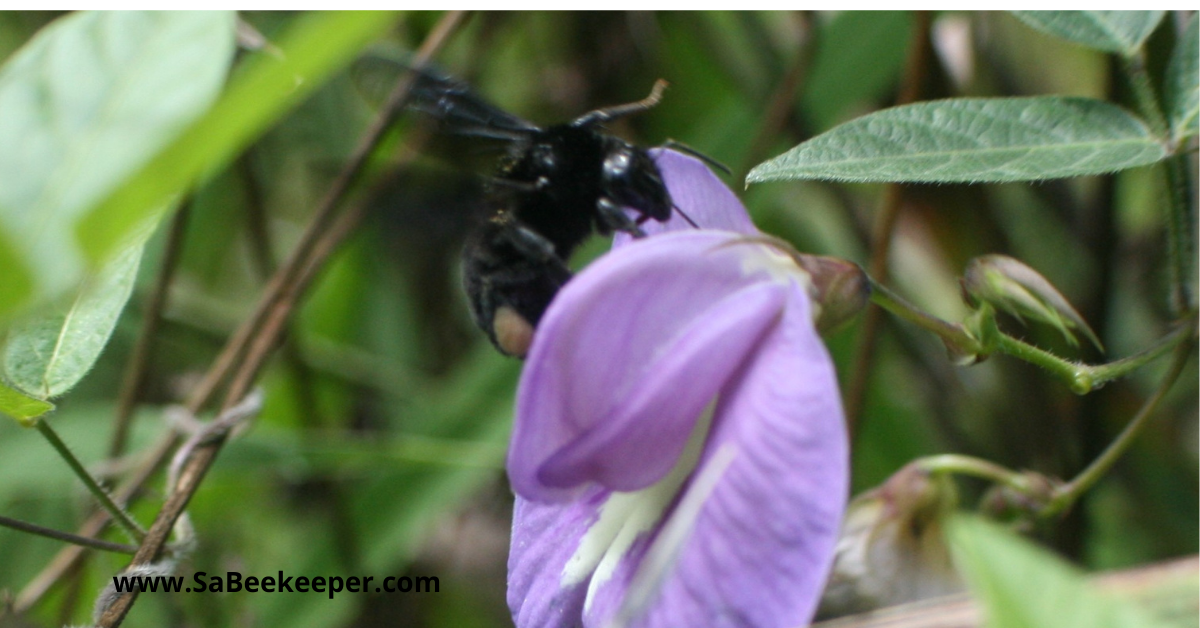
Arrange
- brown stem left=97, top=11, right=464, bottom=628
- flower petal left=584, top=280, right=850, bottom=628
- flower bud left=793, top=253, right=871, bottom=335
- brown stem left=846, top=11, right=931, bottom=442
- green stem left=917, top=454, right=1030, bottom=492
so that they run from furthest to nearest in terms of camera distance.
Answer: brown stem left=846, top=11, right=931, bottom=442, brown stem left=97, top=11, right=464, bottom=628, green stem left=917, top=454, right=1030, bottom=492, flower bud left=793, top=253, right=871, bottom=335, flower petal left=584, top=280, right=850, bottom=628

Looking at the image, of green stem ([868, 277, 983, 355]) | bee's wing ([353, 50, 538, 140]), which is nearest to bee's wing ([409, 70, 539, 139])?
bee's wing ([353, 50, 538, 140])

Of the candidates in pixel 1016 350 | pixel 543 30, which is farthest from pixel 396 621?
pixel 1016 350

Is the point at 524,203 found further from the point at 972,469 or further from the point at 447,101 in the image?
the point at 972,469

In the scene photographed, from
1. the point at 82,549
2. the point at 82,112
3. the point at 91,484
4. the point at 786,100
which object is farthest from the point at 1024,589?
the point at 786,100

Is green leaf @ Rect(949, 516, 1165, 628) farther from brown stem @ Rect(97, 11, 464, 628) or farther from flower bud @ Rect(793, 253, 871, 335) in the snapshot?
brown stem @ Rect(97, 11, 464, 628)

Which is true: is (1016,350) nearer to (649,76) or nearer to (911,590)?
(911,590)
